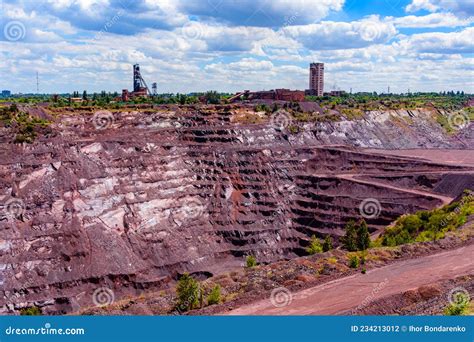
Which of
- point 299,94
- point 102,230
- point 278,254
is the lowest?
point 278,254

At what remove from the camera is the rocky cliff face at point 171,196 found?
4906cm

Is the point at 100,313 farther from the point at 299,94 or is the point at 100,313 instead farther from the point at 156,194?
the point at 299,94

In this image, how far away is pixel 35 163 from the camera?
55.6 metres

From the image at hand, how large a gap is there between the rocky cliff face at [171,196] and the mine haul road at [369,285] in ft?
85.3

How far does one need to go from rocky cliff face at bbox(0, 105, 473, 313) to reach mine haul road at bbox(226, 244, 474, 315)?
85.3 ft

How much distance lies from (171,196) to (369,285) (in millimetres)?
37377

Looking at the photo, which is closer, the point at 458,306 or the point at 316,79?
the point at 458,306

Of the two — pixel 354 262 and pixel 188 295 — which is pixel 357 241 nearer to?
pixel 354 262

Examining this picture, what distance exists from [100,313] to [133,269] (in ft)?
84.1

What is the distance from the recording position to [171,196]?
205ft

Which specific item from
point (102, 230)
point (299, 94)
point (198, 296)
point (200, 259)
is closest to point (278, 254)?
point (200, 259)

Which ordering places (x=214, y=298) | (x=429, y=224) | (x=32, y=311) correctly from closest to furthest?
(x=214, y=298), (x=32, y=311), (x=429, y=224)

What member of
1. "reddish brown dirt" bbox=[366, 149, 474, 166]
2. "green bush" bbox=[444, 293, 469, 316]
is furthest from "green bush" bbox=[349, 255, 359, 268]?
"reddish brown dirt" bbox=[366, 149, 474, 166]

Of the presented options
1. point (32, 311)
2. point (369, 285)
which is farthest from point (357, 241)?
point (32, 311)
